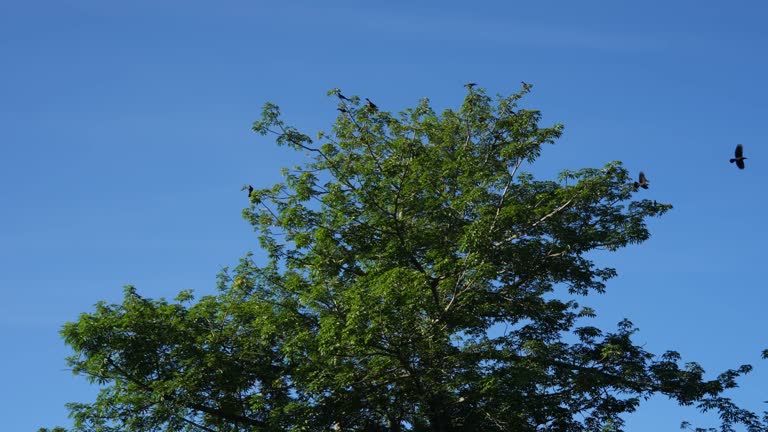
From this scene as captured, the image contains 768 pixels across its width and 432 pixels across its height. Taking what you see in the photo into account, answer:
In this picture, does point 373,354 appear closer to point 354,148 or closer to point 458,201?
point 458,201

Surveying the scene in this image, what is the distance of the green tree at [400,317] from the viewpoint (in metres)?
19.3

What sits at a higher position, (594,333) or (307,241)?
(307,241)

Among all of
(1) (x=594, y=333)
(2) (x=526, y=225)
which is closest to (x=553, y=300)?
(1) (x=594, y=333)

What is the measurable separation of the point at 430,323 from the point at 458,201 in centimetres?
302

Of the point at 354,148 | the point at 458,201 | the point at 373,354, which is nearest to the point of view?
the point at 373,354

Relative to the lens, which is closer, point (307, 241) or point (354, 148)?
point (307, 241)

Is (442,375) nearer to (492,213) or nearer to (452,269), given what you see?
(452,269)

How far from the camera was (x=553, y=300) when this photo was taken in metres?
23.2

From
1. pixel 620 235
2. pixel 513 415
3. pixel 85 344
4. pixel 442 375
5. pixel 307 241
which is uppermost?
pixel 307 241

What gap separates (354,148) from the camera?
2417 cm

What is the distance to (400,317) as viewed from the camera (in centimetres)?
1828

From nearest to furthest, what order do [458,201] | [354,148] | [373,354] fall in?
[373,354] < [458,201] < [354,148]

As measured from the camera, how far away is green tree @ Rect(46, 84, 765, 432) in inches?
758

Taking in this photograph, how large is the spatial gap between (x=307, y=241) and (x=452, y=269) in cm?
444
